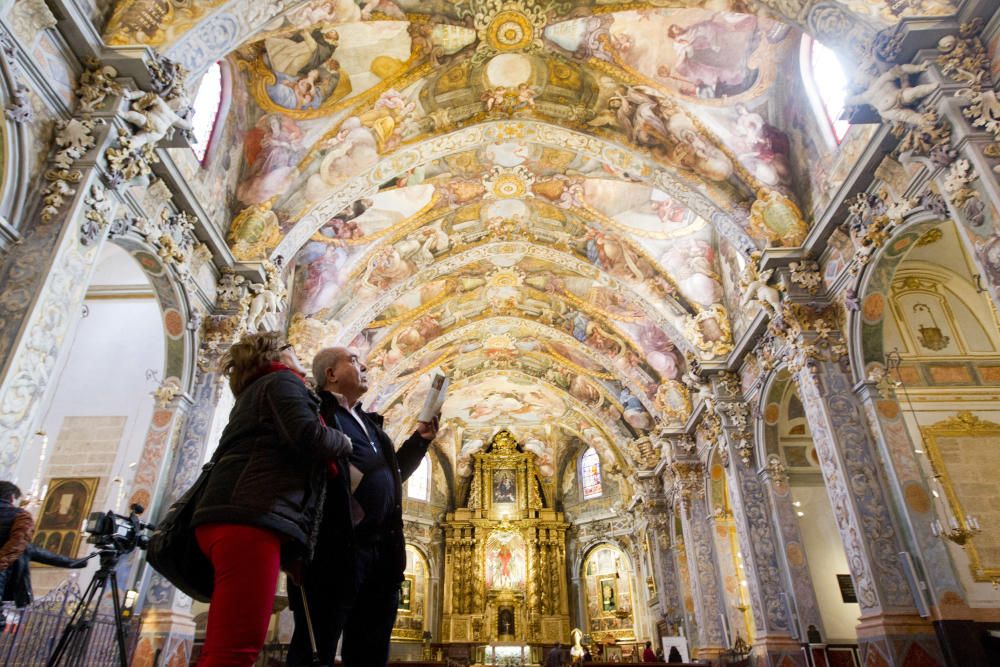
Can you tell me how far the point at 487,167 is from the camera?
47.3 feet

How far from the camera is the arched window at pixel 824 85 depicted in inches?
390

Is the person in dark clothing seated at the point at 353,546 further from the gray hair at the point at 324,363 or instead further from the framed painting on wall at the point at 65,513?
the framed painting on wall at the point at 65,513

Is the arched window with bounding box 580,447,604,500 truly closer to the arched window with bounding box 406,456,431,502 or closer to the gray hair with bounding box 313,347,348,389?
the arched window with bounding box 406,456,431,502

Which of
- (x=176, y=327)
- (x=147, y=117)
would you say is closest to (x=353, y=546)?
(x=147, y=117)

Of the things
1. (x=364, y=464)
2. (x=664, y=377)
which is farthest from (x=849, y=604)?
(x=364, y=464)

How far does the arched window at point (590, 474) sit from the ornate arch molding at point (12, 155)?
1048 inches

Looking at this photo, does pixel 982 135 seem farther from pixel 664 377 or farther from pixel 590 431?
pixel 590 431

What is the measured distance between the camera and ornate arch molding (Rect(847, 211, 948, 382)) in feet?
29.0

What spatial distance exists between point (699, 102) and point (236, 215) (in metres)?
8.35

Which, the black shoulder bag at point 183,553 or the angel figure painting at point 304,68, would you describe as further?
the angel figure painting at point 304,68

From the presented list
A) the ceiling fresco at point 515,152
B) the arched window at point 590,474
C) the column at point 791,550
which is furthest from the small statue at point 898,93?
the arched window at point 590,474

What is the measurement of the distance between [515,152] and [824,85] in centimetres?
627

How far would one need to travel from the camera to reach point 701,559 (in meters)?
16.5

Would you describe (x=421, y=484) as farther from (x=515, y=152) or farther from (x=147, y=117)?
(x=147, y=117)
